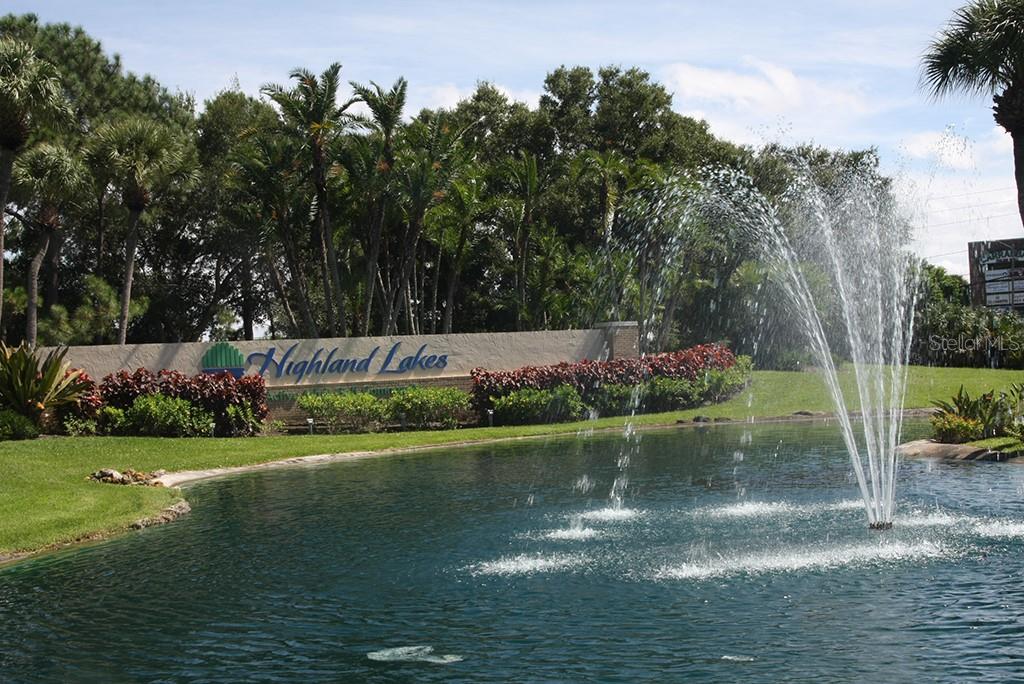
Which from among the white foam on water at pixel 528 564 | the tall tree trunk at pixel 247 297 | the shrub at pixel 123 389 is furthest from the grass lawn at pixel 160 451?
Answer: the tall tree trunk at pixel 247 297

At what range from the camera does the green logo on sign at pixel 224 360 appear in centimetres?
3519

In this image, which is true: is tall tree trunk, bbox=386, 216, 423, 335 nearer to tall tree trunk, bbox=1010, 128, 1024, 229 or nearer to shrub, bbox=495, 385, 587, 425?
shrub, bbox=495, 385, 587, 425

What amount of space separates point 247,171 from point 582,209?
2011cm

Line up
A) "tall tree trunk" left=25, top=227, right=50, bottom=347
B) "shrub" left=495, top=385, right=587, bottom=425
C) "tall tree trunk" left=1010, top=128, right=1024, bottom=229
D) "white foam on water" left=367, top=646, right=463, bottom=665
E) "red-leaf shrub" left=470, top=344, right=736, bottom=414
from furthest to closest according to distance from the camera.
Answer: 1. "tall tree trunk" left=25, top=227, right=50, bottom=347
2. "red-leaf shrub" left=470, top=344, right=736, bottom=414
3. "shrub" left=495, top=385, right=587, bottom=425
4. "tall tree trunk" left=1010, top=128, right=1024, bottom=229
5. "white foam on water" left=367, top=646, right=463, bottom=665

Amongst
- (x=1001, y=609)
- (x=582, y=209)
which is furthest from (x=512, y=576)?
(x=582, y=209)

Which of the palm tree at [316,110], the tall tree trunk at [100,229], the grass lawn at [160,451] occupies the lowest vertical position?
the grass lawn at [160,451]

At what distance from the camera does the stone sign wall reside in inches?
1358

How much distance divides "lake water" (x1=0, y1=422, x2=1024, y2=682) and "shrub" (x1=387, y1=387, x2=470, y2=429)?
510 inches

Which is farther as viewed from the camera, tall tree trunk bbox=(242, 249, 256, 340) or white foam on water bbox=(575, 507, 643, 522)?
tall tree trunk bbox=(242, 249, 256, 340)

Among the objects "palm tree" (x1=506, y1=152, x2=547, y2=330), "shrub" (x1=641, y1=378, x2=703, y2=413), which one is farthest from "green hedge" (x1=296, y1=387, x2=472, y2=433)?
"palm tree" (x1=506, y1=152, x2=547, y2=330)

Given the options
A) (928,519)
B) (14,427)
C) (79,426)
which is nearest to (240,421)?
(79,426)

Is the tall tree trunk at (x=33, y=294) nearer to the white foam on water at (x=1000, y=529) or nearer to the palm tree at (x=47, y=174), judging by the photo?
the palm tree at (x=47, y=174)

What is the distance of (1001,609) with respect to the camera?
10.9 metres

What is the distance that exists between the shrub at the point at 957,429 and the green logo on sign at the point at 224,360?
22.1 meters
